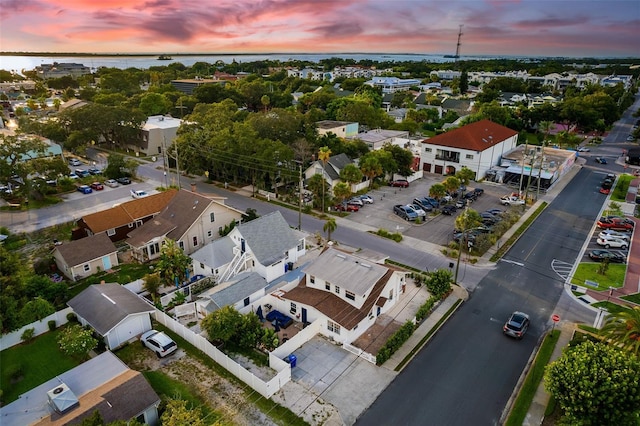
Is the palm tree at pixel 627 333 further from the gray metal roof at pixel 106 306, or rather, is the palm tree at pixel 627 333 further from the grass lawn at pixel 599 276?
the gray metal roof at pixel 106 306

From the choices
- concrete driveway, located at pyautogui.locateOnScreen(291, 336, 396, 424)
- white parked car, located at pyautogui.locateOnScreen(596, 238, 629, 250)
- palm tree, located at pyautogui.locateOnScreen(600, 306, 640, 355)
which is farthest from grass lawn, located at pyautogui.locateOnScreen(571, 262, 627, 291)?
concrete driveway, located at pyautogui.locateOnScreen(291, 336, 396, 424)

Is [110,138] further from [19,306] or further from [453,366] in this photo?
[453,366]

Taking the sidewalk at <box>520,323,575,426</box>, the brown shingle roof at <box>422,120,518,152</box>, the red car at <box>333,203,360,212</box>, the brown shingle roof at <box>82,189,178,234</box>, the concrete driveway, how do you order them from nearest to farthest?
1. the sidewalk at <box>520,323,575,426</box>
2. the concrete driveway
3. the brown shingle roof at <box>82,189,178,234</box>
4. the red car at <box>333,203,360,212</box>
5. the brown shingle roof at <box>422,120,518,152</box>

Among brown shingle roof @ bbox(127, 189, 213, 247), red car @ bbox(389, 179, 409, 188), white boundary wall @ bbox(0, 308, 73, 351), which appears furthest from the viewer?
red car @ bbox(389, 179, 409, 188)

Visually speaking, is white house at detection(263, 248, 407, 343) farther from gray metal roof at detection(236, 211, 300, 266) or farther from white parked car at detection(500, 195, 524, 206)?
white parked car at detection(500, 195, 524, 206)

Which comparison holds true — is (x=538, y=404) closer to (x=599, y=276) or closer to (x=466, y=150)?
(x=599, y=276)

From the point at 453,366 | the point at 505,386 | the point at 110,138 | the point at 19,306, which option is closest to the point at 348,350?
the point at 453,366

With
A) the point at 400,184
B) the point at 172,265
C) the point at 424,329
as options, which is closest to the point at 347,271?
the point at 424,329

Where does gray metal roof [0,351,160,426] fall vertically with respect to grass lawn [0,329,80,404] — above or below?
above
